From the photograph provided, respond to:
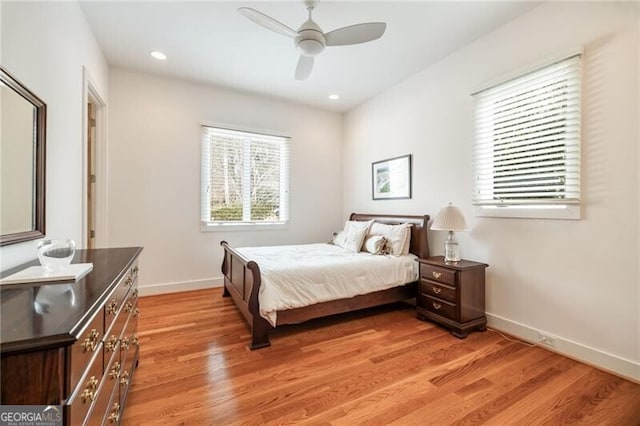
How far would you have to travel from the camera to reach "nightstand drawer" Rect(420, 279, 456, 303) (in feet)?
8.80

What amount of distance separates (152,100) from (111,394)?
11.9 feet

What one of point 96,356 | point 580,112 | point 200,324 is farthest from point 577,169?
point 200,324

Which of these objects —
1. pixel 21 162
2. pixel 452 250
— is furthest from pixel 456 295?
pixel 21 162

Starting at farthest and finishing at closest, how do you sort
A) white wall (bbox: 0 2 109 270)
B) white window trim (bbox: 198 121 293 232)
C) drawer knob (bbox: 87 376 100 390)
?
white window trim (bbox: 198 121 293 232) → white wall (bbox: 0 2 109 270) → drawer knob (bbox: 87 376 100 390)

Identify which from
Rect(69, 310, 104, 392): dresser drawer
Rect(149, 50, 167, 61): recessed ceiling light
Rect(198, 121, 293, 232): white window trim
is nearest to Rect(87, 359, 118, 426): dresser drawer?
Rect(69, 310, 104, 392): dresser drawer

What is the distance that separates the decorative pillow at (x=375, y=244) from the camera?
339cm

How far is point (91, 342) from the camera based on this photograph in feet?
3.11

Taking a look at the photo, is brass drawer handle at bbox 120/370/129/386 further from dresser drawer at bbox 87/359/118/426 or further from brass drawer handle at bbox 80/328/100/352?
brass drawer handle at bbox 80/328/100/352

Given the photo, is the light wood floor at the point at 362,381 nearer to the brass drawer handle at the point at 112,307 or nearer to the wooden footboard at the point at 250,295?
the wooden footboard at the point at 250,295

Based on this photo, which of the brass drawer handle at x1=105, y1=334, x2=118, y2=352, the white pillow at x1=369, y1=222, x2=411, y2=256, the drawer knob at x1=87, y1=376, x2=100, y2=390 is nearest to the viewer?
the drawer knob at x1=87, y1=376, x2=100, y2=390

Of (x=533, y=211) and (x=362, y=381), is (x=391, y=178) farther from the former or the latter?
(x=362, y=381)

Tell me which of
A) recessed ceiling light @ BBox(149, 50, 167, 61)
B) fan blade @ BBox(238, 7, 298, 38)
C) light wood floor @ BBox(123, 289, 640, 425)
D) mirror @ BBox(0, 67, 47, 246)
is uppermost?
recessed ceiling light @ BBox(149, 50, 167, 61)

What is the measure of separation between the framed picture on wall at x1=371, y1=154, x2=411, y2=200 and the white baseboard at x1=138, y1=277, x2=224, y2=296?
2740 millimetres

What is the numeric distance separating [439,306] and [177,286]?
333cm
